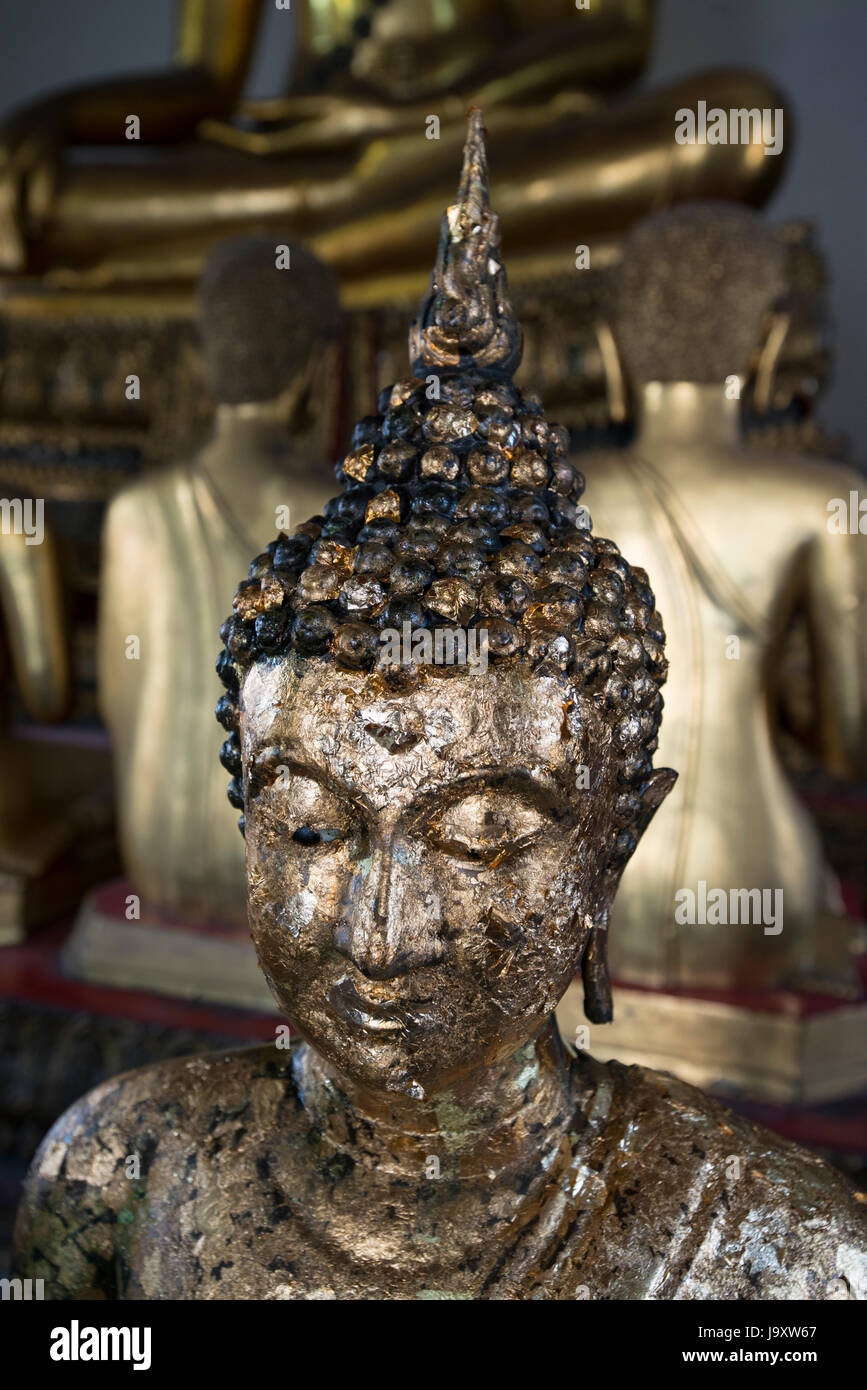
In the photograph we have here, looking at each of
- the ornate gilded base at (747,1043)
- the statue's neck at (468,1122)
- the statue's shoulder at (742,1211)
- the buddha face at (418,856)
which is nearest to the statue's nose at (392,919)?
the buddha face at (418,856)

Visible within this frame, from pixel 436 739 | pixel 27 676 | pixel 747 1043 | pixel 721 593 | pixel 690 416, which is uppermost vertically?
pixel 690 416

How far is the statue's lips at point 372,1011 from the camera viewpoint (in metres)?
1.03

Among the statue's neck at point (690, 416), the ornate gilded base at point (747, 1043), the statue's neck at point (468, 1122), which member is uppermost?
the statue's neck at point (690, 416)

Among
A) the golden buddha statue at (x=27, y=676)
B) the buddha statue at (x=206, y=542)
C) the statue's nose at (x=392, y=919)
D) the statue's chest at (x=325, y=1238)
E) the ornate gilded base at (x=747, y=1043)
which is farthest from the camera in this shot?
the golden buddha statue at (x=27, y=676)

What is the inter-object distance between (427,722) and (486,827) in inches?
3.4

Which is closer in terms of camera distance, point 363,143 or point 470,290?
point 470,290

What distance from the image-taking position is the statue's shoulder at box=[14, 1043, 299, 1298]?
121 centimetres

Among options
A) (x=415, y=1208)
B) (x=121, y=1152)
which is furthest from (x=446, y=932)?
(x=121, y=1152)

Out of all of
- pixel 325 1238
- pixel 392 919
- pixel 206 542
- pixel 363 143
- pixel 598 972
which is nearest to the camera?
pixel 392 919

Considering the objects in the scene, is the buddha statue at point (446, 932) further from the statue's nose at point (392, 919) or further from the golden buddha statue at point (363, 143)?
the golden buddha statue at point (363, 143)

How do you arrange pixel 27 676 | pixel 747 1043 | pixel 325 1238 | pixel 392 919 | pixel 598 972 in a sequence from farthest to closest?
pixel 27 676 < pixel 747 1043 < pixel 598 972 < pixel 325 1238 < pixel 392 919

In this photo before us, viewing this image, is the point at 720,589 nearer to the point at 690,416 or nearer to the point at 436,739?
the point at 690,416

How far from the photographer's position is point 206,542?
2676mm
